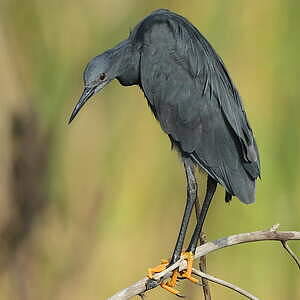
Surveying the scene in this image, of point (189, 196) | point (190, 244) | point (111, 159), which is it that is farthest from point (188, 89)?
point (111, 159)

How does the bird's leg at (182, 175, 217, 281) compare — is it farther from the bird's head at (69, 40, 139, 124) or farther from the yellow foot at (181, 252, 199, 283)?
the bird's head at (69, 40, 139, 124)

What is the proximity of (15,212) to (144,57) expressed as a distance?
956mm

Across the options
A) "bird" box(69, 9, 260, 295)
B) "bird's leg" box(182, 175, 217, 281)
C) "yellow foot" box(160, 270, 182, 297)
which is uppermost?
"bird" box(69, 9, 260, 295)

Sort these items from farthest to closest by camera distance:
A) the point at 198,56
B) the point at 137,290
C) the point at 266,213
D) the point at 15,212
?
the point at 15,212 < the point at 266,213 < the point at 198,56 < the point at 137,290

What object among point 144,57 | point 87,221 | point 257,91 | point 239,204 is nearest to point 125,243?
point 87,221

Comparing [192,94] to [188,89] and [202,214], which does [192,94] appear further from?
[202,214]

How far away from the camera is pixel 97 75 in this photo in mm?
2908

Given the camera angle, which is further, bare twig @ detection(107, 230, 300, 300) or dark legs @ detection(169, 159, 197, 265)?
dark legs @ detection(169, 159, 197, 265)

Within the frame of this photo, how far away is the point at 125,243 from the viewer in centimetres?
366

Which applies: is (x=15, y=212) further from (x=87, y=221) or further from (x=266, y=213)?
(x=266, y=213)

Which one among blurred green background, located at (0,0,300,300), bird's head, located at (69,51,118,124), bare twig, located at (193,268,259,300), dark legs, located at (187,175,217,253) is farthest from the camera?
blurred green background, located at (0,0,300,300)

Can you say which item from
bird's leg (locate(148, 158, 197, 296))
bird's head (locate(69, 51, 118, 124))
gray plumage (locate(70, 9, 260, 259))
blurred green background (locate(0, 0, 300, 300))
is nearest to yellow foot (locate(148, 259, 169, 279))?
bird's leg (locate(148, 158, 197, 296))

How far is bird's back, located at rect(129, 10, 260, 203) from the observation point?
2959mm

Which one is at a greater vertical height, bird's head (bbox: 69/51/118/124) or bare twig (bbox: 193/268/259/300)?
bird's head (bbox: 69/51/118/124)
